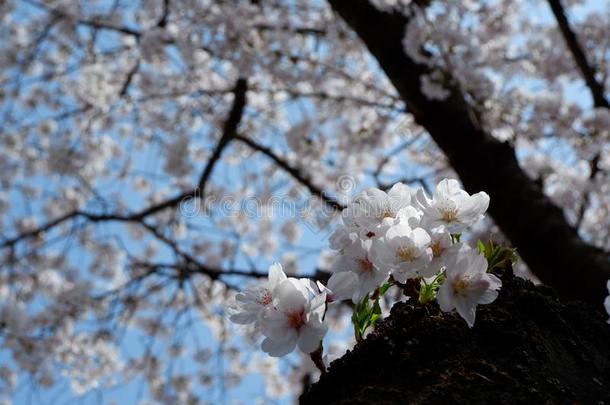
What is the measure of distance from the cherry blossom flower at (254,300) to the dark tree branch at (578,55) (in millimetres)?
3182

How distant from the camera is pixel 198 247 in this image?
23.8 ft

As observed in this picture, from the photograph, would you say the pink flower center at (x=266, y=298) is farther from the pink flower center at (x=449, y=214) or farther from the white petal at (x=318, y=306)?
the pink flower center at (x=449, y=214)

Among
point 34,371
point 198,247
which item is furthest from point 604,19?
A: point 34,371

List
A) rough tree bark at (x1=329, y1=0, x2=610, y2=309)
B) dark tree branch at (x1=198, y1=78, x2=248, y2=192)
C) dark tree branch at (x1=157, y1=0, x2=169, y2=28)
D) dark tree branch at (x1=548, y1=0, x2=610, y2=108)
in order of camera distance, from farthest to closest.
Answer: dark tree branch at (x1=157, y1=0, x2=169, y2=28), dark tree branch at (x1=198, y1=78, x2=248, y2=192), dark tree branch at (x1=548, y1=0, x2=610, y2=108), rough tree bark at (x1=329, y1=0, x2=610, y2=309)

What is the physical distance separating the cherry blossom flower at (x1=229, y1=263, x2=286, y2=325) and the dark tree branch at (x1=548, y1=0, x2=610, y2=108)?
3182 millimetres

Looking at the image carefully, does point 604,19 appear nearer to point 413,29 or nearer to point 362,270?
point 413,29

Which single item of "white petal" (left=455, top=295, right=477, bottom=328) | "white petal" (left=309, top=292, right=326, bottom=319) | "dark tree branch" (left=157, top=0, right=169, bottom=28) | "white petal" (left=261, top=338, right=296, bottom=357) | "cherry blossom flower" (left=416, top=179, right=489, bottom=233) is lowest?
"white petal" (left=261, top=338, right=296, bottom=357)

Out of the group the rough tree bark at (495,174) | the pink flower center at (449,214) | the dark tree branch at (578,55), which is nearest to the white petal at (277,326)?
the pink flower center at (449,214)

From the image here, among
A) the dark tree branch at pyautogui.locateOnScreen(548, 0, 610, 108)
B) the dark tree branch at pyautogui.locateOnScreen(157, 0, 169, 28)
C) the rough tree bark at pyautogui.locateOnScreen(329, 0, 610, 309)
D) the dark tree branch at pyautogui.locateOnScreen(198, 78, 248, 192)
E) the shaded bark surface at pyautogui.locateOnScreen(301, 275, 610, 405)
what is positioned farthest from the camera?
the dark tree branch at pyautogui.locateOnScreen(157, 0, 169, 28)

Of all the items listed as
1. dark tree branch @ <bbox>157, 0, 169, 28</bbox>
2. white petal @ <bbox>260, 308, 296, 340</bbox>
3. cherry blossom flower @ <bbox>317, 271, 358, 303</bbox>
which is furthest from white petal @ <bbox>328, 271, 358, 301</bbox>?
dark tree branch @ <bbox>157, 0, 169, 28</bbox>

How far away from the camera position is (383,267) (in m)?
0.95

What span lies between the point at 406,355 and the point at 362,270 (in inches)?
6.3

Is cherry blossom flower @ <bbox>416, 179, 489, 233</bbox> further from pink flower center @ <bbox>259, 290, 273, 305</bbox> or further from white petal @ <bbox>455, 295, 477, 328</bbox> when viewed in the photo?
pink flower center @ <bbox>259, 290, 273, 305</bbox>

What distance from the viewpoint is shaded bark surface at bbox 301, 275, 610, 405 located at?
90cm
